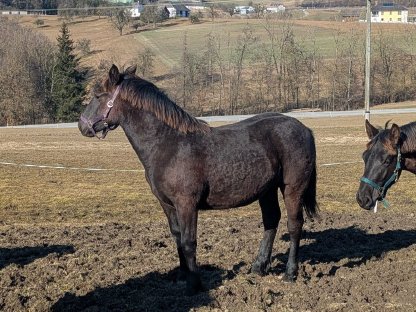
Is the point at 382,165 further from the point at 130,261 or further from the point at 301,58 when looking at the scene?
the point at 301,58

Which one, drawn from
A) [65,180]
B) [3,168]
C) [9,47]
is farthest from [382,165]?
[9,47]

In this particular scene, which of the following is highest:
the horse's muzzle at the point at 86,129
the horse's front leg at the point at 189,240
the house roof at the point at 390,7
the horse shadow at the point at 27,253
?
the house roof at the point at 390,7

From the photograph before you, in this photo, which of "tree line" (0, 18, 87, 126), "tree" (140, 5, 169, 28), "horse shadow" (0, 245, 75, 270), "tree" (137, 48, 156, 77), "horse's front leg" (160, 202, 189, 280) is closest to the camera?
"horse's front leg" (160, 202, 189, 280)

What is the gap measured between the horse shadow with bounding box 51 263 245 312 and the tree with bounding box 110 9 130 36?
316 ft

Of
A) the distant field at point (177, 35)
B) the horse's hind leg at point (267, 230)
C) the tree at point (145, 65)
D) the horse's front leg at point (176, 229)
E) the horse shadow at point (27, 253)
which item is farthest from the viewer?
the distant field at point (177, 35)

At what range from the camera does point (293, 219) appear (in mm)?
8227

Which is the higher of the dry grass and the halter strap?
the halter strap

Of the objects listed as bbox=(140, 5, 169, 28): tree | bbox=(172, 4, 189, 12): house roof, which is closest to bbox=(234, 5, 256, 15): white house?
bbox=(172, 4, 189, 12): house roof

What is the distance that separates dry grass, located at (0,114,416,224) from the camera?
48.6ft

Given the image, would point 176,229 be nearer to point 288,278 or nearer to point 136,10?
point 288,278

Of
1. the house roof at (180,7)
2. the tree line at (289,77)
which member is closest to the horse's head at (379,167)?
the tree line at (289,77)

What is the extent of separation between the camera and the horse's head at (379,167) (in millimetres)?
7551

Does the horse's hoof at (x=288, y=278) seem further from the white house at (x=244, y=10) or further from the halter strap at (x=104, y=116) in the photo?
the white house at (x=244, y=10)

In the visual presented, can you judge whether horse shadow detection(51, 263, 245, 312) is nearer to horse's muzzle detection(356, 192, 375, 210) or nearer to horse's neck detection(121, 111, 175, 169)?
horse's neck detection(121, 111, 175, 169)
